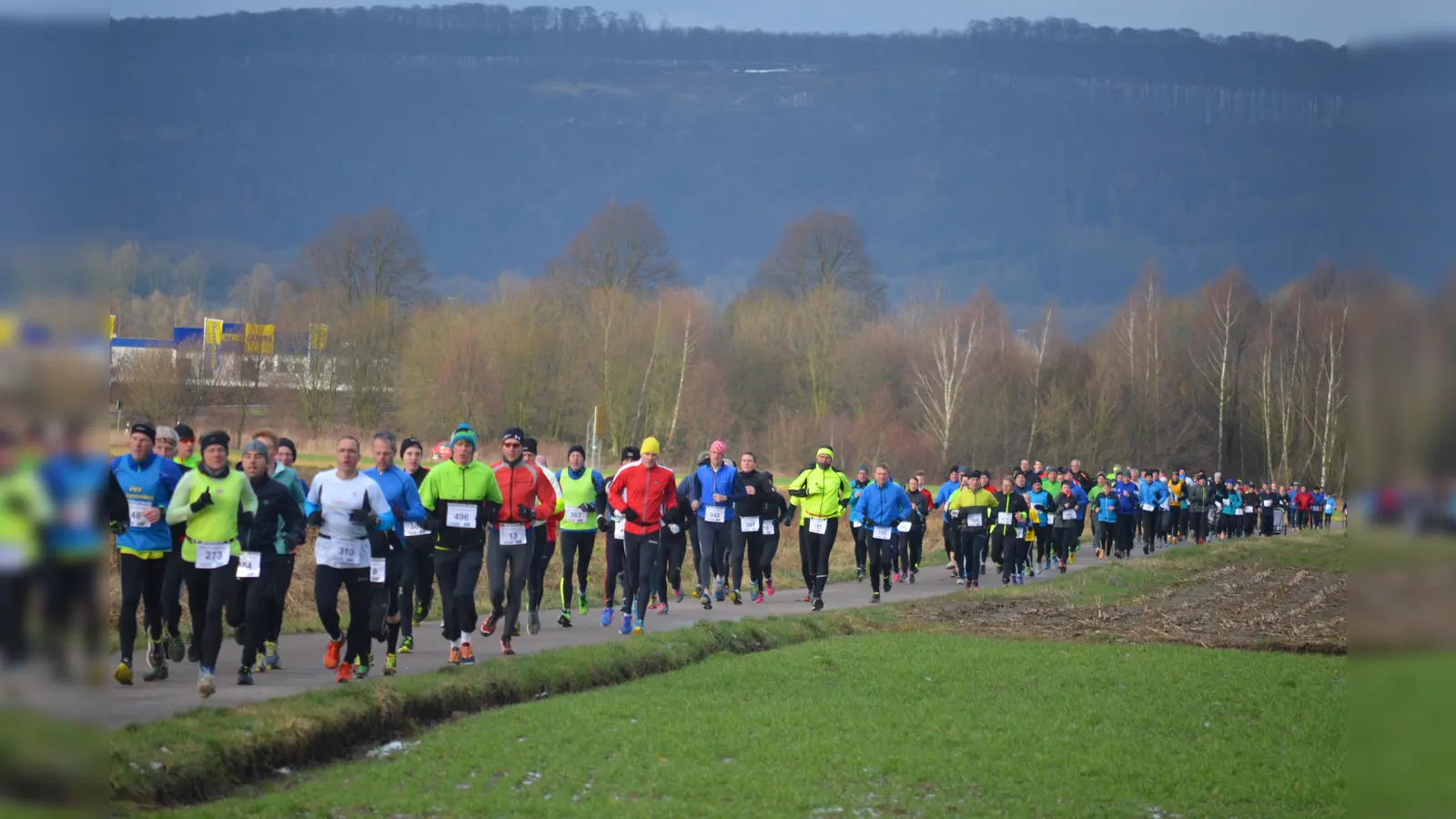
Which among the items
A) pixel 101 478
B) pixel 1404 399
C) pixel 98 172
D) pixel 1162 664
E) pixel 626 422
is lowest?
pixel 626 422

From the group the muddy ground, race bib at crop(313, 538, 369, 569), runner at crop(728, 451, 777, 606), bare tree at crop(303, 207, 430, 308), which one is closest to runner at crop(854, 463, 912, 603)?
→ the muddy ground

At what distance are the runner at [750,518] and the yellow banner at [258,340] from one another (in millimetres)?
52224

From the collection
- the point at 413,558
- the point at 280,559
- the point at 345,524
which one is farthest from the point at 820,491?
the point at 345,524

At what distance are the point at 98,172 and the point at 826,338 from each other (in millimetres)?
97768

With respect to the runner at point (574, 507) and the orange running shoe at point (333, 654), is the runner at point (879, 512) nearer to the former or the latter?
the runner at point (574, 507)

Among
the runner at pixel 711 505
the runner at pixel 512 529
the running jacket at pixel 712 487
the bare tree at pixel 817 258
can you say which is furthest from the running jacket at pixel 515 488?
the bare tree at pixel 817 258

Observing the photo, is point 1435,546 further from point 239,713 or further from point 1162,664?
point 1162,664

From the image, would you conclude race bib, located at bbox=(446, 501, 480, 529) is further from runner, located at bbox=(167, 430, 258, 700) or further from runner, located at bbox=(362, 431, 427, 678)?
runner, located at bbox=(167, 430, 258, 700)

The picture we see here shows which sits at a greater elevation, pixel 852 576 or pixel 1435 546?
pixel 1435 546

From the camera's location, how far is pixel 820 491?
86.6ft

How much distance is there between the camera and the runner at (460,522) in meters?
16.5

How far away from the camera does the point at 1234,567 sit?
1617 inches

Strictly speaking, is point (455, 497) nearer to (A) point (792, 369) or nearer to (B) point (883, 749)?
(B) point (883, 749)

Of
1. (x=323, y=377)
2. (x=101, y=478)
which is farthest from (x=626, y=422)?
(x=101, y=478)
